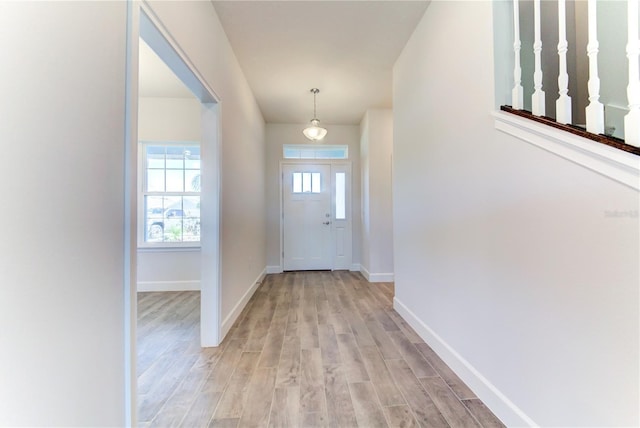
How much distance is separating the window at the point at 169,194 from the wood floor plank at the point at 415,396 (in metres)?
3.16

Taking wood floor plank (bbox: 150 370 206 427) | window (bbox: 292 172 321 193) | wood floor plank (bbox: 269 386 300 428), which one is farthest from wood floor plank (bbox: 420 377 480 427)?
window (bbox: 292 172 321 193)

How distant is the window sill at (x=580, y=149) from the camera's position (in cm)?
89

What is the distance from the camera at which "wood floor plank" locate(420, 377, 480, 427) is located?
1.37 meters

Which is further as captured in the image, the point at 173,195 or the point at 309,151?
the point at 309,151

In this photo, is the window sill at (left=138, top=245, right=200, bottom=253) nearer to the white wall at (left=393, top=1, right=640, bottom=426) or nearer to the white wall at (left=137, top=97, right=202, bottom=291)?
the white wall at (left=137, top=97, right=202, bottom=291)

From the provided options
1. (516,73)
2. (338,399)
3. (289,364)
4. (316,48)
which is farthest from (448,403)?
(316,48)

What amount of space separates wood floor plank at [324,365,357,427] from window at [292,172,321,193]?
352cm

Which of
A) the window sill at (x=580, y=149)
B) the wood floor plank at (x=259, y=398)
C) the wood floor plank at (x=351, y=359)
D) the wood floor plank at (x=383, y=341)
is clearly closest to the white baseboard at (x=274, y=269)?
the wood floor plank at (x=383, y=341)

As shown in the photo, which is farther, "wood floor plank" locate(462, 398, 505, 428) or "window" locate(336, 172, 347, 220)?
"window" locate(336, 172, 347, 220)

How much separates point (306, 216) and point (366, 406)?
3732mm

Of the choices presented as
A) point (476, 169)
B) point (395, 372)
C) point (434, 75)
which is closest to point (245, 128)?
point (434, 75)

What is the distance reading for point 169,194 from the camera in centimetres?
393

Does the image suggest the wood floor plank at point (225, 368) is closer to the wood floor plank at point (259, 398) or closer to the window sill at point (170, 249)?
the wood floor plank at point (259, 398)

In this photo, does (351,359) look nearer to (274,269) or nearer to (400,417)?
(400,417)
